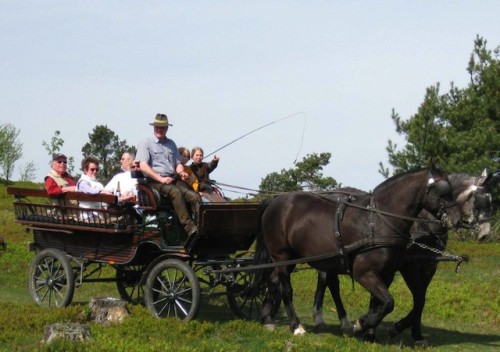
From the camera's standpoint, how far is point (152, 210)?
506 inches

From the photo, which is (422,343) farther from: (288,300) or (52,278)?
(52,278)

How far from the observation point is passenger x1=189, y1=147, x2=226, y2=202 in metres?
13.6

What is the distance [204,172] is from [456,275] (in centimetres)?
712

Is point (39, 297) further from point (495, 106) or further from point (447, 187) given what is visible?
point (495, 106)

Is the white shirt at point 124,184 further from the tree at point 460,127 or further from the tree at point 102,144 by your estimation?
the tree at point 102,144

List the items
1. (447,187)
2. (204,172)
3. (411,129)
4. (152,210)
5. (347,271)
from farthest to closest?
(411,129) → (204,172) → (152,210) → (347,271) → (447,187)

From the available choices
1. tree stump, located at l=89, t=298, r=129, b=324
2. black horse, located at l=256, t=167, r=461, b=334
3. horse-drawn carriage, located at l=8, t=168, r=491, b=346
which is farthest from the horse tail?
tree stump, located at l=89, t=298, r=129, b=324

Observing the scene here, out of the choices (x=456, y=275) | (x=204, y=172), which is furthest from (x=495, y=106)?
(x=204, y=172)

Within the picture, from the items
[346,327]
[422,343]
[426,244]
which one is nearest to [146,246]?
[346,327]

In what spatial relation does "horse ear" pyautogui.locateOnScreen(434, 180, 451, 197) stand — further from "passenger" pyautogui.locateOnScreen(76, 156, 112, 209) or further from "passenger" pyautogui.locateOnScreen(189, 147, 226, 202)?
"passenger" pyautogui.locateOnScreen(76, 156, 112, 209)

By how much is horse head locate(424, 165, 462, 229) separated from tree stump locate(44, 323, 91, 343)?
4304 millimetres

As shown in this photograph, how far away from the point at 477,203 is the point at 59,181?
6345 millimetres

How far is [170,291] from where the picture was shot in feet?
41.2

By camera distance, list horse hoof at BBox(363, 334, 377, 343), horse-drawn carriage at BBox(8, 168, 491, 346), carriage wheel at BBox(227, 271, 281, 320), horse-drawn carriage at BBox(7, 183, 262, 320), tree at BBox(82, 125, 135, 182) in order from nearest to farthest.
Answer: horse-drawn carriage at BBox(8, 168, 491, 346) → horse hoof at BBox(363, 334, 377, 343) → horse-drawn carriage at BBox(7, 183, 262, 320) → carriage wheel at BBox(227, 271, 281, 320) → tree at BBox(82, 125, 135, 182)
